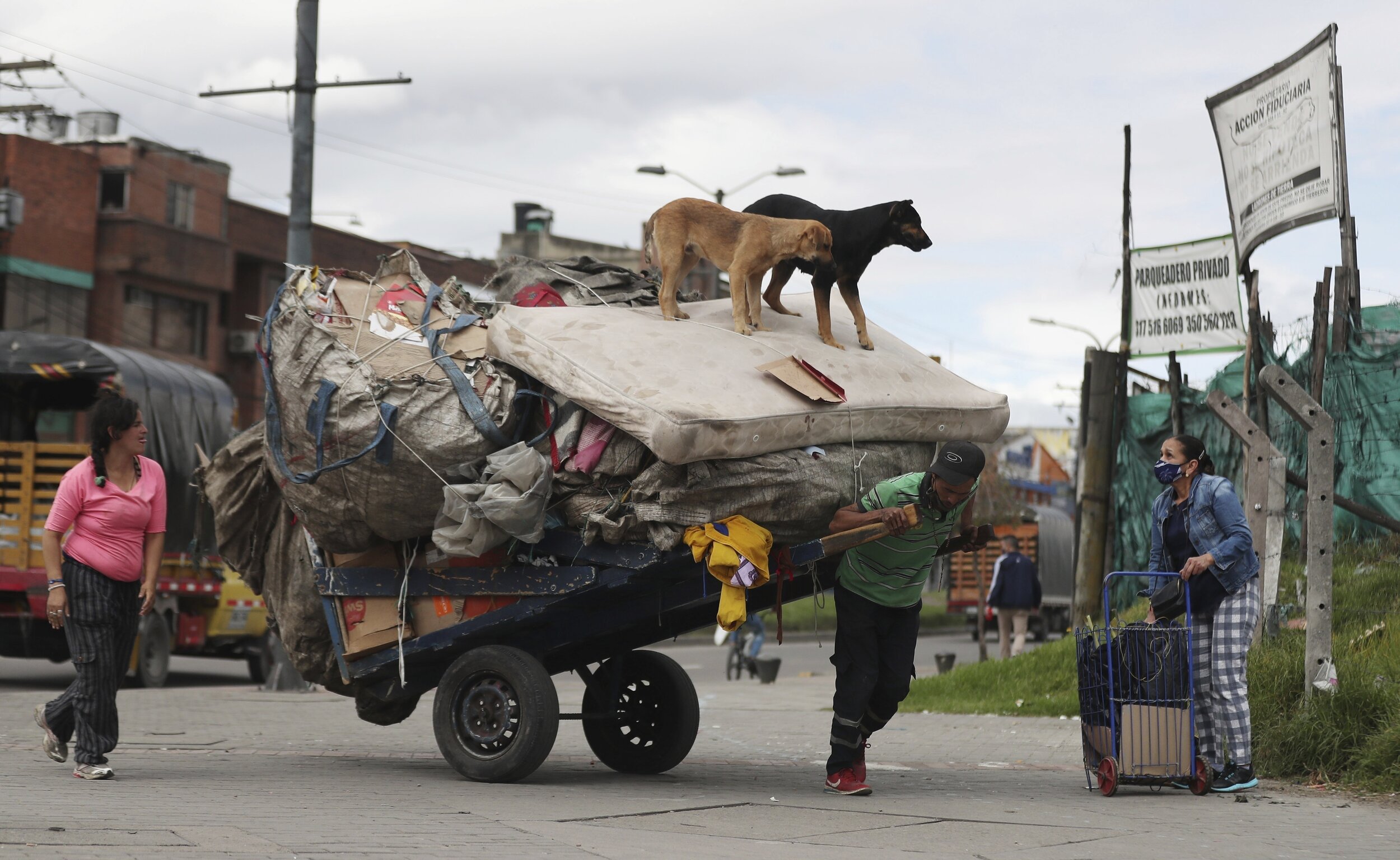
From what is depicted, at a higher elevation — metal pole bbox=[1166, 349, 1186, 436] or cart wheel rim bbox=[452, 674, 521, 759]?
metal pole bbox=[1166, 349, 1186, 436]

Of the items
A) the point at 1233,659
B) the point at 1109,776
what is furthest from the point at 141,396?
the point at 1233,659

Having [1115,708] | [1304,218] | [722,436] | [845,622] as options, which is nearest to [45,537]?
[722,436]

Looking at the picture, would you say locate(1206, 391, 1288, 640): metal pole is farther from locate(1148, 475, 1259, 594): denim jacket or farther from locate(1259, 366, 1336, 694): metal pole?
locate(1148, 475, 1259, 594): denim jacket

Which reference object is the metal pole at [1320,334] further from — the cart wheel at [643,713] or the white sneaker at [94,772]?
the white sneaker at [94,772]

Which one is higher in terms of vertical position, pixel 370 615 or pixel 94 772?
pixel 370 615

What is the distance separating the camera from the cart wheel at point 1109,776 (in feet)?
22.1

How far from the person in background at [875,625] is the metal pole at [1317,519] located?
6.48ft

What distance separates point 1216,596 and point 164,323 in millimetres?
35759

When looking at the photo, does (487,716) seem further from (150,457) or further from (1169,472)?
(150,457)

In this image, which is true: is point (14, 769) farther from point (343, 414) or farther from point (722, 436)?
point (722, 436)

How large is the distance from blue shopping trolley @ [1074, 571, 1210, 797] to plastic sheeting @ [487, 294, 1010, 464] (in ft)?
Result: 3.87

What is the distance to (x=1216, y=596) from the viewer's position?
6957mm

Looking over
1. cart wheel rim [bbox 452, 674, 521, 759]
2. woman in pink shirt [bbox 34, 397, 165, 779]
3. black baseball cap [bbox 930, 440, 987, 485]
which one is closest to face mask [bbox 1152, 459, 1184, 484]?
black baseball cap [bbox 930, 440, 987, 485]

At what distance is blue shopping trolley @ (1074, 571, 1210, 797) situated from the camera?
265 inches
